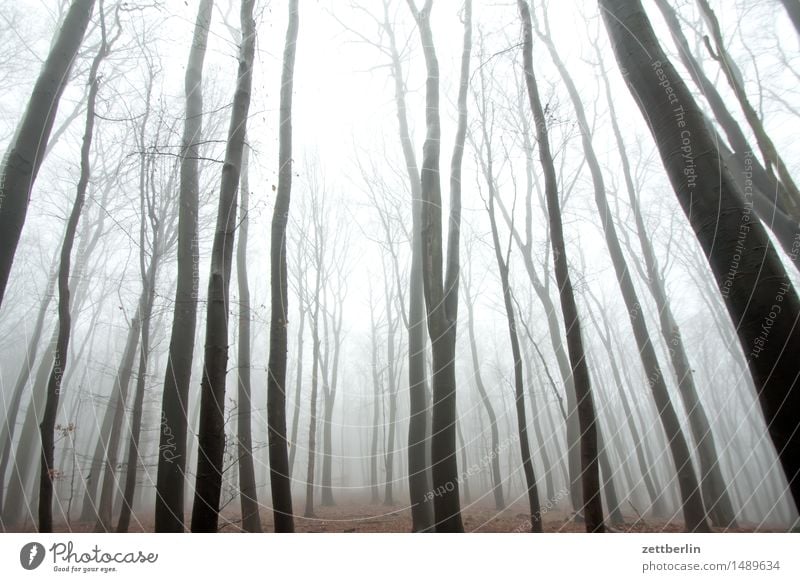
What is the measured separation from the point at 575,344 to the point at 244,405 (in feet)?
18.4

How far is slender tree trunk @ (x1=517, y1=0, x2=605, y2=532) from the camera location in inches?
126

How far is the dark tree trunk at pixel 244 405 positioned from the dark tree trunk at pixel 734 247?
464 cm

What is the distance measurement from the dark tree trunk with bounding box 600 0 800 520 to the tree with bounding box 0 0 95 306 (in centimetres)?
424

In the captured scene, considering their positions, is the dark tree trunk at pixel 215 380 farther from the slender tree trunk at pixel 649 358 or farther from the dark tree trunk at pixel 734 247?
the slender tree trunk at pixel 649 358

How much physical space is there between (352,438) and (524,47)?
36883 mm

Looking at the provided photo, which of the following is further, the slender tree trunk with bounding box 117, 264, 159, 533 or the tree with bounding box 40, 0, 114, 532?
the slender tree trunk with bounding box 117, 264, 159, 533

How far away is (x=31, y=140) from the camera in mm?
3006

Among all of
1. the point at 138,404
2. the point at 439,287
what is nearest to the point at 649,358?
the point at 439,287

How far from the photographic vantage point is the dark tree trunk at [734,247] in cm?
194

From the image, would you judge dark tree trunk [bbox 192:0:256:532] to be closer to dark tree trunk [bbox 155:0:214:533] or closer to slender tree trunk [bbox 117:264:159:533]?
dark tree trunk [bbox 155:0:214:533]

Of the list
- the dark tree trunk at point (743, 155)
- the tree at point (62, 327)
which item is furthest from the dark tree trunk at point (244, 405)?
the dark tree trunk at point (743, 155)

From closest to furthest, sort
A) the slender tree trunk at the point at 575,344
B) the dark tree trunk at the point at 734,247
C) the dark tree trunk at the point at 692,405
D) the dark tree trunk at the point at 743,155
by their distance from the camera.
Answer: the dark tree trunk at the point at 734,247
the slender tree trunk at the point at 575,344
the dark tree trunk at the point at 743,155
the dark tree trunk at the point at 692,405

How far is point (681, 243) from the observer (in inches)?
337

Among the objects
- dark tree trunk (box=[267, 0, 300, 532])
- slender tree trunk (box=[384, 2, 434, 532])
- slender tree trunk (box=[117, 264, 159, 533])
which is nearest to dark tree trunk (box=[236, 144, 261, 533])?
dark tree trunk (box=[267, 0, 300, 532])
